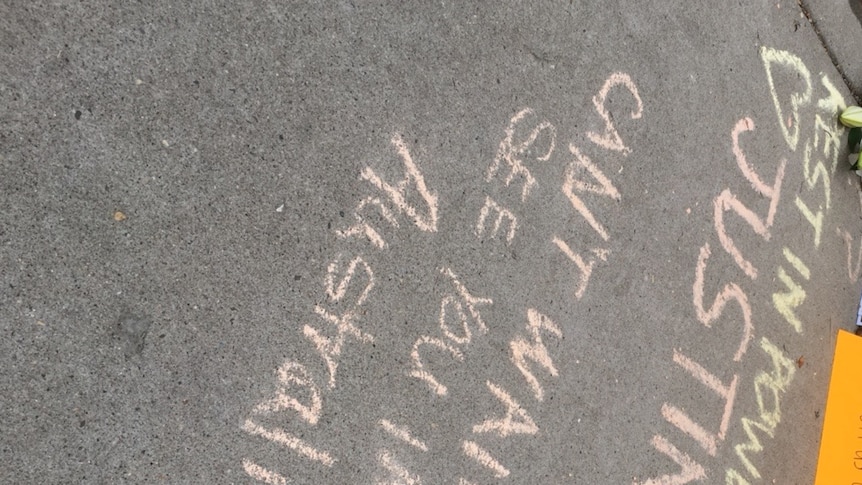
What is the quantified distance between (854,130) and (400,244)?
2936mm

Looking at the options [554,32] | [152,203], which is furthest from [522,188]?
[152,203]

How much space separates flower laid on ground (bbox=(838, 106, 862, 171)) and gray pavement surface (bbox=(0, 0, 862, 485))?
0.53m

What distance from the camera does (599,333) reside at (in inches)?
107

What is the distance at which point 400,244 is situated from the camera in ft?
7.55

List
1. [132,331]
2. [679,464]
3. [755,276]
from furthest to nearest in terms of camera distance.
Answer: [755,276], [679,464], [132,331]

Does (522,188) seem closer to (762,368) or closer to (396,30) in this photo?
(396,30)

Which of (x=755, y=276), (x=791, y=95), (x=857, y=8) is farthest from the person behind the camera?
(x=857, y=8)

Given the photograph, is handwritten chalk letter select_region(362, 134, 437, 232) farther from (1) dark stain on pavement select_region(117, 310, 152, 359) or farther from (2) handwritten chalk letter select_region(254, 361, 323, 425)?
(1) dark stain on pavement select_region(117, 310, 152, 359)

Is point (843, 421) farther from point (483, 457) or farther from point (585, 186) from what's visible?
point (483, 457)

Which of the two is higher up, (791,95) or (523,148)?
(791,95)

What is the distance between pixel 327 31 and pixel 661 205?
1591 millimetres

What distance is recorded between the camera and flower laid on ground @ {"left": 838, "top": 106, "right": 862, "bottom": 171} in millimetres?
3689

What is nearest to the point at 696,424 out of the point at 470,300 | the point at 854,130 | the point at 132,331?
the point at 470,300

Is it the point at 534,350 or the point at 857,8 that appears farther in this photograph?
the point at 857,8
